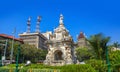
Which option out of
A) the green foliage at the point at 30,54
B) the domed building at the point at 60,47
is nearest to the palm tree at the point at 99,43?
the domed building at the point at 60,47

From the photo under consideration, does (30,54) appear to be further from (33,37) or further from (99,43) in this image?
(99,43)

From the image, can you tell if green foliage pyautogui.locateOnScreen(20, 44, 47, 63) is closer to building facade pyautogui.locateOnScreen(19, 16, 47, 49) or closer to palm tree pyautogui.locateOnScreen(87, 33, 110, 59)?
building facade pyautogui.locateOnScreen(19, 16, 47, 49)

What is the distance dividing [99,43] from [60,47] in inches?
309

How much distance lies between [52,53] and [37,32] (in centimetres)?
7752

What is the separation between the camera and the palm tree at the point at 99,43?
3247 centimetres

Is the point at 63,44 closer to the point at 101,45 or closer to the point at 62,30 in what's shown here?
the point at 62,30

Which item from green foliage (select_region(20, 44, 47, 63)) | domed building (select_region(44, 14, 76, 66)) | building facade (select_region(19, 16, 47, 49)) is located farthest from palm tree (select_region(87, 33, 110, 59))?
building facade (select_region(19, 16, 47, 49))

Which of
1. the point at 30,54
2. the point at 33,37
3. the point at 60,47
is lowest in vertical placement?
the point at 60,47

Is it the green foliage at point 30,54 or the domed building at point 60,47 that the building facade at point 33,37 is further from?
the domed building at point 60,47

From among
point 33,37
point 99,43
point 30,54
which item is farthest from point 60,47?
point 33,37

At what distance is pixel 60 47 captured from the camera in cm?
3725

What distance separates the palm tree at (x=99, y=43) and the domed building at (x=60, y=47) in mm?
5073

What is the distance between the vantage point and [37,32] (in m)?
114

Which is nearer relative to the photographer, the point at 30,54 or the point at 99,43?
the point at 99,43
